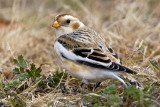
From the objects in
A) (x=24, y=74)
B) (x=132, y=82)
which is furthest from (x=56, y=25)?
(x=132, y=82)

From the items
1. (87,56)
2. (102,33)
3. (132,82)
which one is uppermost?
(102,33)

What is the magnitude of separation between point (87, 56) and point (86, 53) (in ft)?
0.16

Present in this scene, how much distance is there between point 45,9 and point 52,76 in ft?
13.9

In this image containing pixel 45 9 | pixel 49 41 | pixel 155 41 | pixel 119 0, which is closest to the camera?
pixel 155 41

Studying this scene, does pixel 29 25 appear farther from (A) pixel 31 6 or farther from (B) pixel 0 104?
(B) pixel 0 104

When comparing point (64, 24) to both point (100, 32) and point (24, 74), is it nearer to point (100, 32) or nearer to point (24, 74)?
point (24, 74)

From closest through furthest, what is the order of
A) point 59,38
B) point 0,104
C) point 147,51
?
point 0,104 → point 59,38 → point 147,51

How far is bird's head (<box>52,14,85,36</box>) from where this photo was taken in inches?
166

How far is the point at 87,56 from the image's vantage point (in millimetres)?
3598

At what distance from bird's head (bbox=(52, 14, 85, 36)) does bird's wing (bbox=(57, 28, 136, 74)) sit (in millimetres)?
161

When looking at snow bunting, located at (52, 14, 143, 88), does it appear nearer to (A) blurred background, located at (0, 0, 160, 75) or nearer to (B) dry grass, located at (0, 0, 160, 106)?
(B) dry grass, located at (0, 0, 160, 106)

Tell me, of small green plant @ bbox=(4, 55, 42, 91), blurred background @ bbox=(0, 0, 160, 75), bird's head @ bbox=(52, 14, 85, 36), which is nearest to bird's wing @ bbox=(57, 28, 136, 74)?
bird's head @ bbox=(52, 14, 85, 36)

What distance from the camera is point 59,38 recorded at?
159 inches

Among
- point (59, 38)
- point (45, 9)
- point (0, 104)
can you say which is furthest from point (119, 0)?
point (0, 104)
